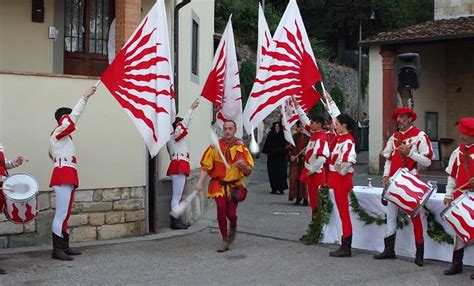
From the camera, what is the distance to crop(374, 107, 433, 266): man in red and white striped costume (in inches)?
316

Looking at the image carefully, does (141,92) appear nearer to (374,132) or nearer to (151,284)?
(151,284)

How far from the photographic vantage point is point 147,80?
8312 millimetres

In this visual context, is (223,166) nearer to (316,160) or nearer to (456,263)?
(316,160)

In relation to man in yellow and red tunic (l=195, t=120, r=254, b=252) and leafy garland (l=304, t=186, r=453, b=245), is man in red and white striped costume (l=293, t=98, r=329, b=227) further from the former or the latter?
man in yellow and red tunic (l=195, t=120, r=254, b=252)

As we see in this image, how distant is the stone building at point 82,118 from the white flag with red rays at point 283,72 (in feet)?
6.31

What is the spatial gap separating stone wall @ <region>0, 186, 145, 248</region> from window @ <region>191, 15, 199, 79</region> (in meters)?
4.70

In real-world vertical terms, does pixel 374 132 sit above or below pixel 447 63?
below

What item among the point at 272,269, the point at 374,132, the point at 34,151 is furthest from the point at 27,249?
the point at 374,132

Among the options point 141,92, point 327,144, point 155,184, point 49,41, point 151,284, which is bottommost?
point 151,284

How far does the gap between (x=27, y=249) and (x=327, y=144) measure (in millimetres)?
4107

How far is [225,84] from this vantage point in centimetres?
956

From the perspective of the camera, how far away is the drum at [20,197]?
24.9ft

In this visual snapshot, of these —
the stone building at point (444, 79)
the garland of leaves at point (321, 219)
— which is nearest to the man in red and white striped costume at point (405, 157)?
the garland of leaves at point (321, 219)

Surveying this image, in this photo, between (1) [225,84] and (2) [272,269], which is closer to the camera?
(2) [272,269]
